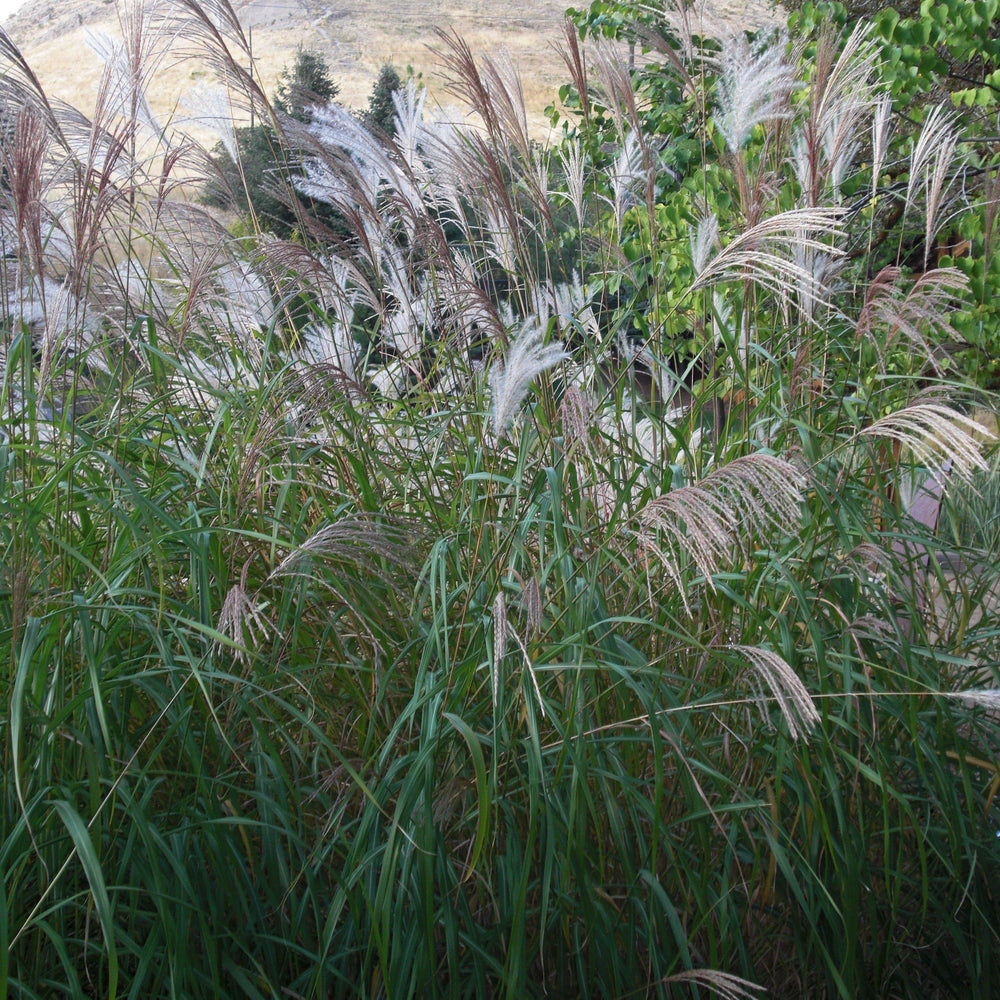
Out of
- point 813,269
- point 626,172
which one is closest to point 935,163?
point 813,269

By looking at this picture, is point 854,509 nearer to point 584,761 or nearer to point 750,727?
point 750,727

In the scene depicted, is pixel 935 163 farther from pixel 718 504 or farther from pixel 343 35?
pixel 343 35

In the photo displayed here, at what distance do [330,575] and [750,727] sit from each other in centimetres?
80

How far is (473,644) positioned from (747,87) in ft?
4.33

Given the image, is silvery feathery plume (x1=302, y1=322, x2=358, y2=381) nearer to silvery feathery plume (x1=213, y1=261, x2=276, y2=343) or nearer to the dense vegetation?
the dense vegetation

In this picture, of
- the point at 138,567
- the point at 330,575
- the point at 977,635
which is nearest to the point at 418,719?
the point at 330,575

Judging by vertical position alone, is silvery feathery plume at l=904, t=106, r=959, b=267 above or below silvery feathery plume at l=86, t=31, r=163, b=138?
below

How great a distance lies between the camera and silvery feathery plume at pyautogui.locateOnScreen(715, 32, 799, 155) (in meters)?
1.89

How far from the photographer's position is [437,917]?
4.35ft

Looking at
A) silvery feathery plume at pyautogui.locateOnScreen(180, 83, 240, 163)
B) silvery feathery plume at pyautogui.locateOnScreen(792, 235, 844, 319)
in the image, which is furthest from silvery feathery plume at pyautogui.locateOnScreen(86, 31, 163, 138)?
silvery feathery plume at pyautogui.locateOnScreen(792, 235, 844, 319)

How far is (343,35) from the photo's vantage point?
5181cm

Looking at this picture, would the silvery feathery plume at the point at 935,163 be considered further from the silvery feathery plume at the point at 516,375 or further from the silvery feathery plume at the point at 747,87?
the silvery feathery plume at the point at 516,375

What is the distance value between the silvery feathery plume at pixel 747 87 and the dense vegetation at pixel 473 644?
1 cm

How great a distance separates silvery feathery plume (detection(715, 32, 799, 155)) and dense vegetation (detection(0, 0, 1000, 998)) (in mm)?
13
